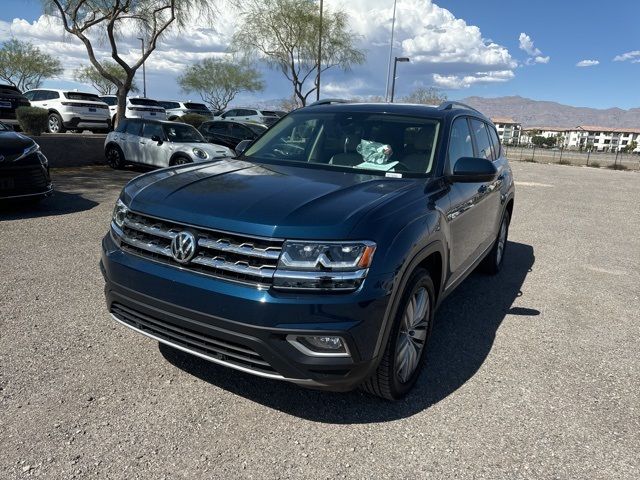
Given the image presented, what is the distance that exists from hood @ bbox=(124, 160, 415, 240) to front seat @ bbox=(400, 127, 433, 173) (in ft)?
1.07

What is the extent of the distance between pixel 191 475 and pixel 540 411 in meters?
2.04

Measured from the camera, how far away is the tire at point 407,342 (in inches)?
105

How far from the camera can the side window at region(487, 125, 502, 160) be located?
17.9 feet

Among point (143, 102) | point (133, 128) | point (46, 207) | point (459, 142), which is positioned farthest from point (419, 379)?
point (143, 102)

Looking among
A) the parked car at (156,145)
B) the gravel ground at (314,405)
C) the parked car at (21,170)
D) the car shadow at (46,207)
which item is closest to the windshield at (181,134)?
the parked car at (156,145)

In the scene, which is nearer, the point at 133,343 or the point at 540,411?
the point at 540,411

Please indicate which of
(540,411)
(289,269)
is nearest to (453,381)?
(540,411)

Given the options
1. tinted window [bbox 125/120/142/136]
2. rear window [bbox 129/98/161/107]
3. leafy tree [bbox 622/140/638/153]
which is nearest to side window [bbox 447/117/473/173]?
tinted window [bbox 125/120/142/136]

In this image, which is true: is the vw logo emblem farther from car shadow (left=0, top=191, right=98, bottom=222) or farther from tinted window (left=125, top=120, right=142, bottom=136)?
tinted window (left=125, top=120, right=142, bottom=136)

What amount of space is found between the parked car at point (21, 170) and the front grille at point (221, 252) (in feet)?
17.5

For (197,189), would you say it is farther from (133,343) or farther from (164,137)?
(164,137)

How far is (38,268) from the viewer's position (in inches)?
198

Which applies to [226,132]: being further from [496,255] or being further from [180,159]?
[496,255]

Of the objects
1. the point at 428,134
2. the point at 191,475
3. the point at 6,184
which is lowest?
the point at 191,475
